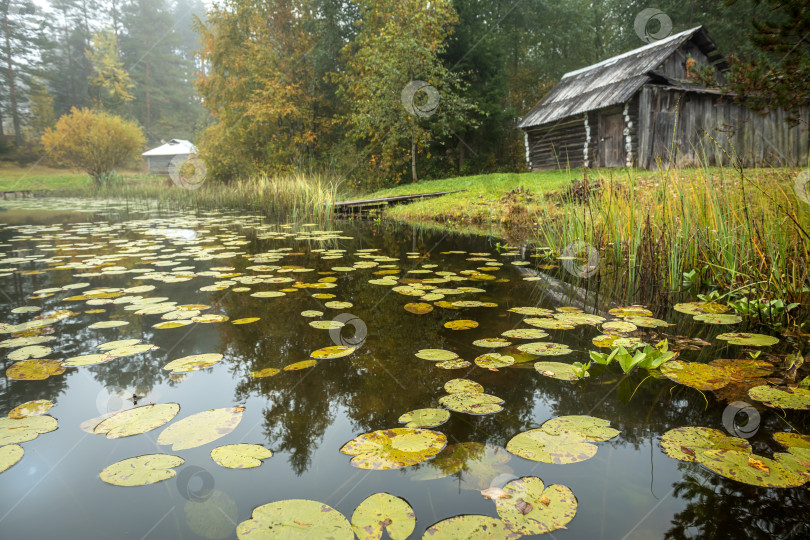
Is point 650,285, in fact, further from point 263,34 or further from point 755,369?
point 263,34

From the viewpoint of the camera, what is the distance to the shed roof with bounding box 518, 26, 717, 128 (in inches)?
476

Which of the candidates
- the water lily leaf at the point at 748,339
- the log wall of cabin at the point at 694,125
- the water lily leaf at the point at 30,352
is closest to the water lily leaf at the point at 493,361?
the water lily leaf at the point at 748,339

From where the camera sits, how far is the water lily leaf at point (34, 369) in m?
1.88

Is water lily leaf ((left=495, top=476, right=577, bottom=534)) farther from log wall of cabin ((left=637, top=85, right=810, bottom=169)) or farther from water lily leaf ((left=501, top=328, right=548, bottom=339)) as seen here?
log wall of cabin ((left=637, top=85, right=810, bottom=169))

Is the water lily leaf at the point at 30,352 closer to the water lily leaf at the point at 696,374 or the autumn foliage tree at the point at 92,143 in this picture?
the water lily leaf at the point at 696,374

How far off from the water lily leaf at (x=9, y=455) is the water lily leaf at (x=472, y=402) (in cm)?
132

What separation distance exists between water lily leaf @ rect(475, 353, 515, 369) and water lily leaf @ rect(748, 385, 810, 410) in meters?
0.88

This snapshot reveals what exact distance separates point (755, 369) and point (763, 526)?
1022 millimetres

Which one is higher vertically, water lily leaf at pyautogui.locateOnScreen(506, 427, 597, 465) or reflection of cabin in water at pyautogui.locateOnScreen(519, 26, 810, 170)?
reflection of cabin in water at pyautogui.locateOnScreen(519, 26, 810, 170)

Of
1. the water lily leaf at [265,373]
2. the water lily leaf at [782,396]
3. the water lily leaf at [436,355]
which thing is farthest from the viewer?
the water lily leaf at [436,355]

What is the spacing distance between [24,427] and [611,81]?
15.2 m

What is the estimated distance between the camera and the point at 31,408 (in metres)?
1.63

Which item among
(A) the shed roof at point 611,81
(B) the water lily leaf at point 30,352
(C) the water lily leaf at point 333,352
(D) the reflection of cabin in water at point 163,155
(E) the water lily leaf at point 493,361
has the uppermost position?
(D) the reflection of cabin in water at point 163,155

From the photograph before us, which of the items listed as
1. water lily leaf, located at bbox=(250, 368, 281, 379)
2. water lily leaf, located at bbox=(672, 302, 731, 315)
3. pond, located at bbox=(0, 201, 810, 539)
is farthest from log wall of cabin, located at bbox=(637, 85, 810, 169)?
water lily leaf, located at bbox=(250, 368, 281, 379)
